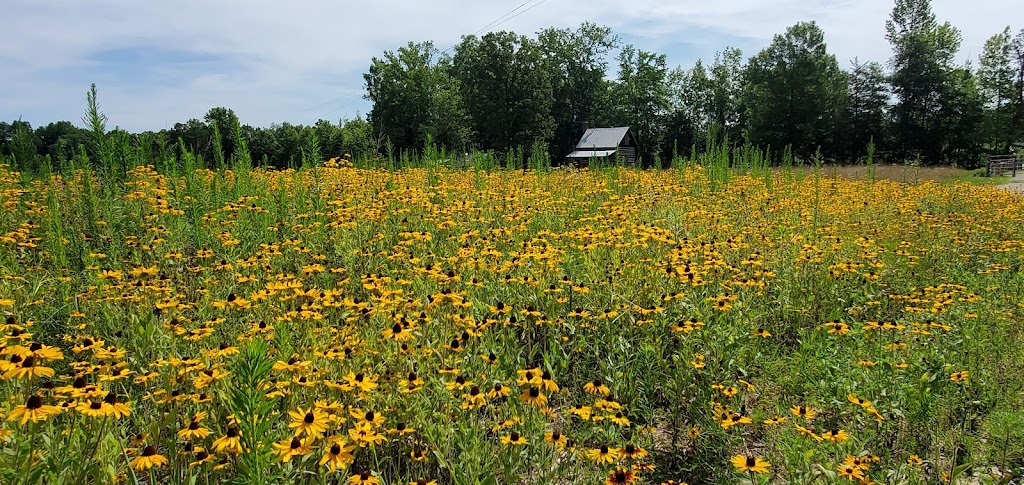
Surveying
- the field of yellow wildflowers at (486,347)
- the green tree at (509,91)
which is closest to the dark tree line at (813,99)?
the green tree at (509,91)

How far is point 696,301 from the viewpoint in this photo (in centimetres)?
329

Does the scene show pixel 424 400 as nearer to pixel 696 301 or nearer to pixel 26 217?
pixel 696 301

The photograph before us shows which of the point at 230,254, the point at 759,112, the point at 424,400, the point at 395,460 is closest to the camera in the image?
the point at 424,400

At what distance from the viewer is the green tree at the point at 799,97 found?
40.8 meters

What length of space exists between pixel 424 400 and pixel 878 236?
18.0ft

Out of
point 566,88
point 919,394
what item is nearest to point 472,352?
point 919,394

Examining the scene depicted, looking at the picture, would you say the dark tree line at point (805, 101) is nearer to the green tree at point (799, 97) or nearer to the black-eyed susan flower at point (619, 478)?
the green tree at point (799, 97)

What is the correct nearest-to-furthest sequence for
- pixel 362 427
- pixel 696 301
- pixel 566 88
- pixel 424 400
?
pixel 362 427
pixel 424 400
pixel 696 301
pixel 566 88

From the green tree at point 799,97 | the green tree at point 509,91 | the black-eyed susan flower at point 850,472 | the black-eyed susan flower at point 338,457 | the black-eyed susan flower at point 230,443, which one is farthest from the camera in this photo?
the green tree at point 799,97

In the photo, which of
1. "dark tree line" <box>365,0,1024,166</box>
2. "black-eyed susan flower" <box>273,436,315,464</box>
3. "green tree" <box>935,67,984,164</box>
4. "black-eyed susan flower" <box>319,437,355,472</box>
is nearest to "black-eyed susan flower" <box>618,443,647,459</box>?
"black-eyed susan flower" <box>319,437,355,472</box>

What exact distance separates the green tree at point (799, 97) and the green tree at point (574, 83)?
15387 mm

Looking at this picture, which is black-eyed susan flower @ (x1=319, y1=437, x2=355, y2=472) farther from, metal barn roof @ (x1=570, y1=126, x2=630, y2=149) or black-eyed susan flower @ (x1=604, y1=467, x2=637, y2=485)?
metal barn roof @ (x1=570, y1=126, x2=630, y2=149)

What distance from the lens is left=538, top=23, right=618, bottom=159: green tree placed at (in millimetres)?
52000

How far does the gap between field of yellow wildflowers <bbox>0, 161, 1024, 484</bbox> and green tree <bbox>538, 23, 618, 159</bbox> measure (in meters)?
47.0
